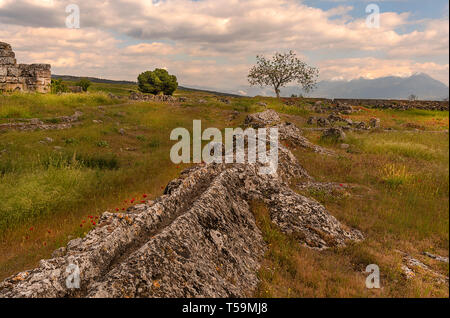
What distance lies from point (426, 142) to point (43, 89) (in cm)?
4864

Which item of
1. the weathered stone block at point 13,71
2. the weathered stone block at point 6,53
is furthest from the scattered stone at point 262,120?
the weathered stone block at point 6,53

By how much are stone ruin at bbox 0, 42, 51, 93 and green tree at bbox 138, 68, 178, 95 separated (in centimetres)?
5107

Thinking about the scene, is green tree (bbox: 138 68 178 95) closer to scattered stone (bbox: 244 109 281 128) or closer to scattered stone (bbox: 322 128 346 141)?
scattered stone (bbox: 244 109 281 128)

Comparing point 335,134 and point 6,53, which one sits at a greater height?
point 6,53

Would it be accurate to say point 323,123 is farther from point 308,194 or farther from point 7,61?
point 7,61

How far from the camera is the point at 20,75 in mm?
36875

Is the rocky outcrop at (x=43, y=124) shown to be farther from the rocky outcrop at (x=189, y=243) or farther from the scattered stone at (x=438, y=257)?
the scattered stone at (x=438, y=257)

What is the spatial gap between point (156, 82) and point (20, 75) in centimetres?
5342

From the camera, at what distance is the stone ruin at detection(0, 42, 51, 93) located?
3484 cm

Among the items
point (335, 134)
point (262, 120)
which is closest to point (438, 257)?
point (335, 134)

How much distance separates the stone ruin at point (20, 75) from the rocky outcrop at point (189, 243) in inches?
1623

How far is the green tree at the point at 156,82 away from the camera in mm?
88562
